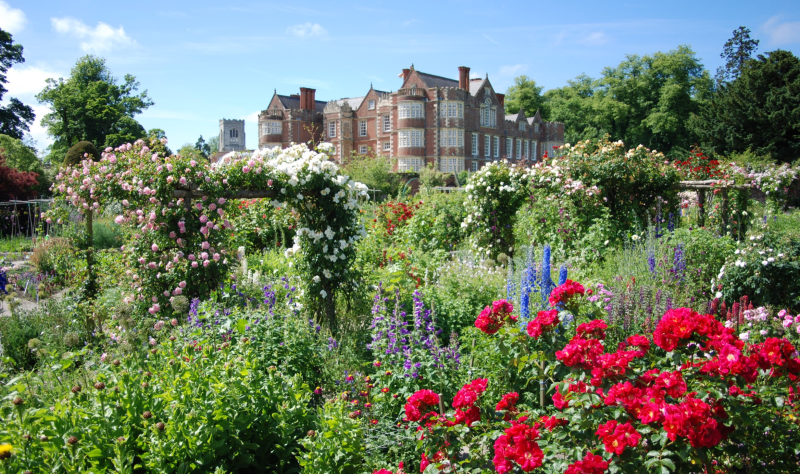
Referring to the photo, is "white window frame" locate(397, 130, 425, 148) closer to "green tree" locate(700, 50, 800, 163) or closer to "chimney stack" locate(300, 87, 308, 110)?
"chimney stack" locate(300, 87, 308, 110)

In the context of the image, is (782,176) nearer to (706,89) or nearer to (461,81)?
(461,81)

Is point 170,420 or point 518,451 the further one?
point 170,420

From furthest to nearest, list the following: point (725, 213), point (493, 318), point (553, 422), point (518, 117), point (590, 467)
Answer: point (518, 117) < point (725, 213) < point (493, 318) < point (553, 422) < point (590, 467)

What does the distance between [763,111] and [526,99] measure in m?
28.2

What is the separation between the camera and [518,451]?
173cm

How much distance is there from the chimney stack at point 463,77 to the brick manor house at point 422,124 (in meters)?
0.08

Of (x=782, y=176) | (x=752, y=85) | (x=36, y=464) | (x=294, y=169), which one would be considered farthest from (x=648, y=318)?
(x=752, y=85)

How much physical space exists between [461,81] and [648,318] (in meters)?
40.9

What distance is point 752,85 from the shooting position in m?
27.8

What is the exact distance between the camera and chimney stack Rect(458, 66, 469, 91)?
4222 cm

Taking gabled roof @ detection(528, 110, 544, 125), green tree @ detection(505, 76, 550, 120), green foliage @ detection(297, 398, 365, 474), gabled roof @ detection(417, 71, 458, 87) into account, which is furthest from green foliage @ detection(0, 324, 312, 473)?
green tree @ detection(505, 76, 550, 120)


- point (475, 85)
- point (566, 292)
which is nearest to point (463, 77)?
point (475, 85)

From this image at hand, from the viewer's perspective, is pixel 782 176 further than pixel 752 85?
No

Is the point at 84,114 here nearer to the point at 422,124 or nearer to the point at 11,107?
the point at 11,107
